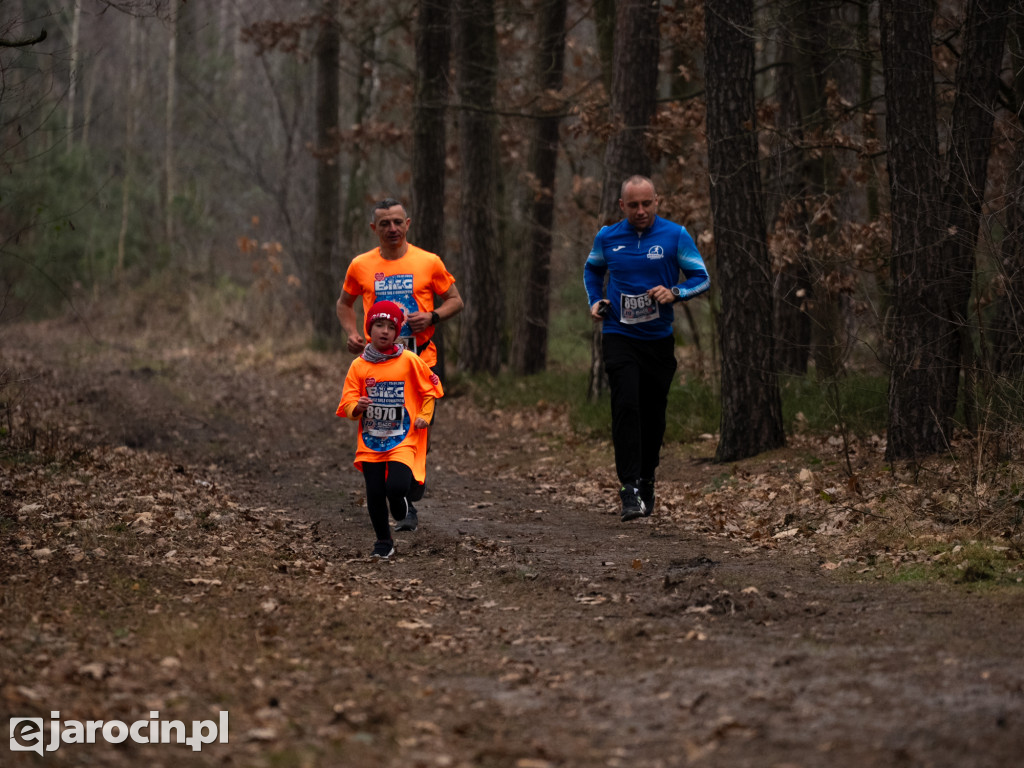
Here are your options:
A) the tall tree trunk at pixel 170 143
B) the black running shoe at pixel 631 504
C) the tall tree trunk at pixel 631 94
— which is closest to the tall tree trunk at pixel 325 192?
the tall tree trunk at pixel 631 94

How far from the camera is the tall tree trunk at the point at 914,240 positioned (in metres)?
9.49

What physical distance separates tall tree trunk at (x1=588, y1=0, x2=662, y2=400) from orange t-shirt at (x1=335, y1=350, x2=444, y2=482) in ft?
24.6

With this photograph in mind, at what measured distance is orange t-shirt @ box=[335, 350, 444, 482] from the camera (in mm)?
7992

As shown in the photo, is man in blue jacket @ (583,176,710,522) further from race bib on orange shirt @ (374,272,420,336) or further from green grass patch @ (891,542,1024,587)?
green grass patch @ (891,542,1024,587)

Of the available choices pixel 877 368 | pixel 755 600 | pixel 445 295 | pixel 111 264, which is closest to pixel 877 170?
pixel 877 368

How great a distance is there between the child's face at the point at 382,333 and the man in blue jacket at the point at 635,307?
1.86m

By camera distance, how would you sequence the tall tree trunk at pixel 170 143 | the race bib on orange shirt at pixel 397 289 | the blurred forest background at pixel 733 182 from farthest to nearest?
the tall tree trunk at pixel 170 143 → the blurred forest background at pixel 733 182 → the race bib on orange shirt at pixel 397 289

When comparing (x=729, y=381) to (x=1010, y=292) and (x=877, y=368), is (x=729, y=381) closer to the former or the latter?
(x=877, y=368)

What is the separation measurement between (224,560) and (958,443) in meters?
6.00

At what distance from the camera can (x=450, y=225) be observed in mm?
31766

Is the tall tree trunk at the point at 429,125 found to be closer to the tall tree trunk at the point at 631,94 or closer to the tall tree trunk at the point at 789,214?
the tall tree trunk at the point at 631,94

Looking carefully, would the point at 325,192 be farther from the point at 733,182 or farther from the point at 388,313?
the point at 388,313

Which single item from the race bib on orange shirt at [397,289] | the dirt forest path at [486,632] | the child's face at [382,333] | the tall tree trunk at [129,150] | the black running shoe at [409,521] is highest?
the tall tree trunk at [129,150]

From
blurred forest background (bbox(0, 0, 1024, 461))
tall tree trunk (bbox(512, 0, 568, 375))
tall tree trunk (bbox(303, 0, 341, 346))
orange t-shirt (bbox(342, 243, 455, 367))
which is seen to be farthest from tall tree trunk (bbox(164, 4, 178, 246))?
orange t-shirt (bbox(342, 243, 455, 367))
